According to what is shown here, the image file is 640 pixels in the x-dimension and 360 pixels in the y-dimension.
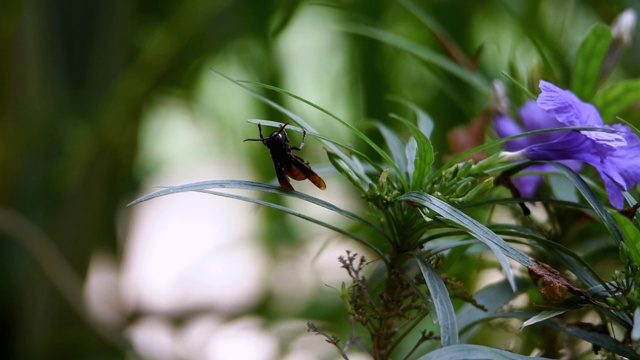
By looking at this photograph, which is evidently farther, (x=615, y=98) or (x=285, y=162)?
(x=615, y=98)

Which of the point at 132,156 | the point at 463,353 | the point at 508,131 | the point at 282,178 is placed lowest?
the point at 463,353

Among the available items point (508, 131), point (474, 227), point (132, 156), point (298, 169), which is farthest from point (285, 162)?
point (132, 156)

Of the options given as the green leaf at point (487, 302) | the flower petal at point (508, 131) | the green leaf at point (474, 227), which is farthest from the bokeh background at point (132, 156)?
the green leaf at point (474, 227)

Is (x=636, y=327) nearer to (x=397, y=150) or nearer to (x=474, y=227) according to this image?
(x=474, y=227)

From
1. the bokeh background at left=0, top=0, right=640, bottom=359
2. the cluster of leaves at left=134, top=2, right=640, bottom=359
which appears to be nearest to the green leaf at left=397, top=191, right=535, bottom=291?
the cluster of leaves at left=134, top=2, right=640, bottom=359

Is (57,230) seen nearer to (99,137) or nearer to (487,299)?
(99,137)

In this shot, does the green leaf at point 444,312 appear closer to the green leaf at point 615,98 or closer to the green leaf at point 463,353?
the green leaf at point 463,353

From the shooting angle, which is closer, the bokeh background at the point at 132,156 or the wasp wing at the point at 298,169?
the wasp wing at the point at 298,169
